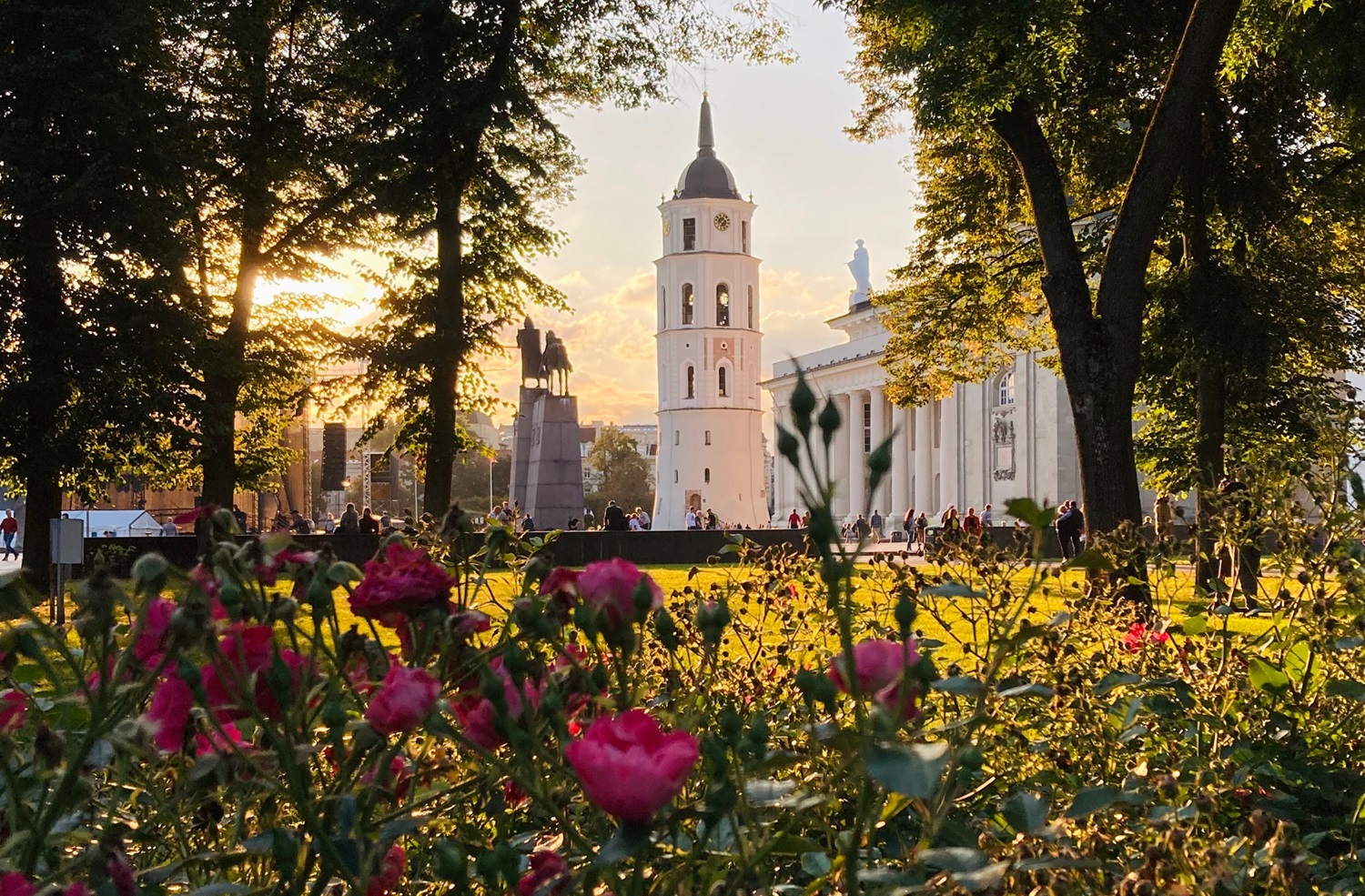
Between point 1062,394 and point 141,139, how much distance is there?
37.6 meters

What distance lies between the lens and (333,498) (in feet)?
314

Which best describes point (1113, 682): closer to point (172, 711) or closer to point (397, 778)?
point (397, 778)

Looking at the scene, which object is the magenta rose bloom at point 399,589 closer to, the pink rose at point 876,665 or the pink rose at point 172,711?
the pink rose at point 172,711

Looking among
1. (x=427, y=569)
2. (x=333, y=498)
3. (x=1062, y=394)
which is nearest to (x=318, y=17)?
(x=427, y=569)

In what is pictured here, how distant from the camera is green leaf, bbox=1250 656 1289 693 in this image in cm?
361

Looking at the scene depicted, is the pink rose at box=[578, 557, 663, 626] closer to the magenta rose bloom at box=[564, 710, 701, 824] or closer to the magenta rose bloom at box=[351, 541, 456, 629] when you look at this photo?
the magenta rose bloom at box=[351, 541, 456, 629]

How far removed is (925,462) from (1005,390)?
25.0 ft

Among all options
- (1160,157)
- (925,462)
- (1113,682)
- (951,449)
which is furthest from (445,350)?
(925,462)

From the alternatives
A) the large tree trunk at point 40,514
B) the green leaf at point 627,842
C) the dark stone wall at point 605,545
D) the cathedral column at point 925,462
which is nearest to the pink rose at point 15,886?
the green leaf at point 627,842

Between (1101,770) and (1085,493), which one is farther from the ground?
(1085,493)

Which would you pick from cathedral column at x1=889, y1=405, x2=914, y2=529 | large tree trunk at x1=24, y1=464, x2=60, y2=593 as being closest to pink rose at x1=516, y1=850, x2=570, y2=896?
large tree trunk at x1=24, y1=464, x2=60, y2=593

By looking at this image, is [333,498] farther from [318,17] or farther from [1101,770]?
[1101,770]

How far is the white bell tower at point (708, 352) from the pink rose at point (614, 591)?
76.6 m

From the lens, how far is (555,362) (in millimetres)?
41250
